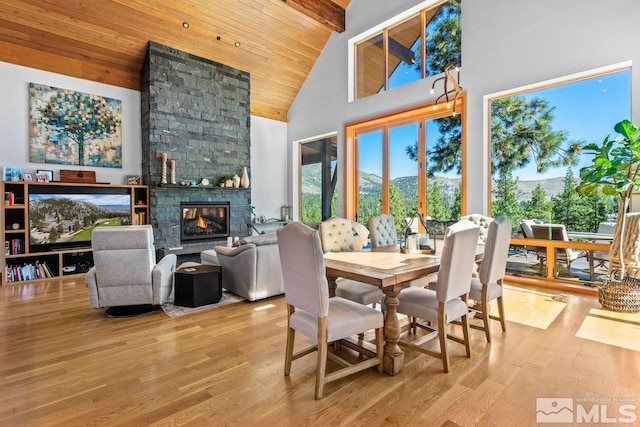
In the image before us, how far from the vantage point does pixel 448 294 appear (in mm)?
2289

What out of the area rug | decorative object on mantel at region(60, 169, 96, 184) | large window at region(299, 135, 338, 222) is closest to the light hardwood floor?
the area rug

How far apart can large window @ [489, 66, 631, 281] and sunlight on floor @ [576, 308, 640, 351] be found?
108cm

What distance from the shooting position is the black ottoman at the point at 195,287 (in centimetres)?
378

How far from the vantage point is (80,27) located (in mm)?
5297

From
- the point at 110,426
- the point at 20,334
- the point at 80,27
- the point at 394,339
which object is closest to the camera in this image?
the point at 110,426

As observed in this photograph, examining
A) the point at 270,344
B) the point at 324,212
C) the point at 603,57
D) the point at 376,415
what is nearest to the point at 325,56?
the point at 324,212

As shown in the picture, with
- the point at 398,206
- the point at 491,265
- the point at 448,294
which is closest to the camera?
the point at 448,294

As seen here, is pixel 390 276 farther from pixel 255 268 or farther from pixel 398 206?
pixel 398 206

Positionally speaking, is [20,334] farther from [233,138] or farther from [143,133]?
[233,138]

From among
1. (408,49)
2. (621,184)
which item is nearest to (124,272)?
(621,184)

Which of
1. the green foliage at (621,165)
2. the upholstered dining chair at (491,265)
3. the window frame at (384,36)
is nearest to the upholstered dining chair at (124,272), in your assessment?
the upholstered dining chair at (491,265)

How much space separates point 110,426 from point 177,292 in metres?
2.10

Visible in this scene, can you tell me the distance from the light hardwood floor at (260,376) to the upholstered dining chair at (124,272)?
22 centimetres

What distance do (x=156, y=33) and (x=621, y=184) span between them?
725 cm
